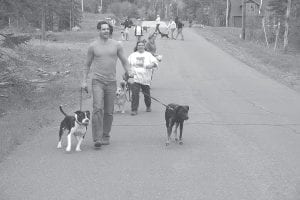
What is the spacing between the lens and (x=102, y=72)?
1005cm

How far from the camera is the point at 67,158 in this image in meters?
9.35

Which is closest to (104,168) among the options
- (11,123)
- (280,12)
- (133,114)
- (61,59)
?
(11,123)

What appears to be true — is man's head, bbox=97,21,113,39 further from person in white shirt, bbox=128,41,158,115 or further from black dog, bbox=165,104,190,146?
person in white shirt, bbox=128,41,158,115

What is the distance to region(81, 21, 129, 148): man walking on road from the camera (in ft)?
32.6

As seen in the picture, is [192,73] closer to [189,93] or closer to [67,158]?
[189,93]

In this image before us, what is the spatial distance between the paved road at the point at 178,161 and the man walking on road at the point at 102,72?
484 mm

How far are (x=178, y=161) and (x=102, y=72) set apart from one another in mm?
2078

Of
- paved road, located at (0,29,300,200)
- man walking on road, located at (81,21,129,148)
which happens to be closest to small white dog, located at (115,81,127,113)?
paved road, located at (0,29,300,200)

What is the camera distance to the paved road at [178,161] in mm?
7527

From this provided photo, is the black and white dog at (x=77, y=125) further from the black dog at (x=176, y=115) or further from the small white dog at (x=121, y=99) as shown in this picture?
the small white dog at (x=121, y=99)

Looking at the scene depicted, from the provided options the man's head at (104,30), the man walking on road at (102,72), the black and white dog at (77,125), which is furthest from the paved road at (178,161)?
the man's head at (104,30)

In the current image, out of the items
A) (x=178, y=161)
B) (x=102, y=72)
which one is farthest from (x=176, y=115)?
(x=102, y=72)

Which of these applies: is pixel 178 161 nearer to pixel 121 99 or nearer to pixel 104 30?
pixel 104 30

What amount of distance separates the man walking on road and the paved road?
0.48 metres
